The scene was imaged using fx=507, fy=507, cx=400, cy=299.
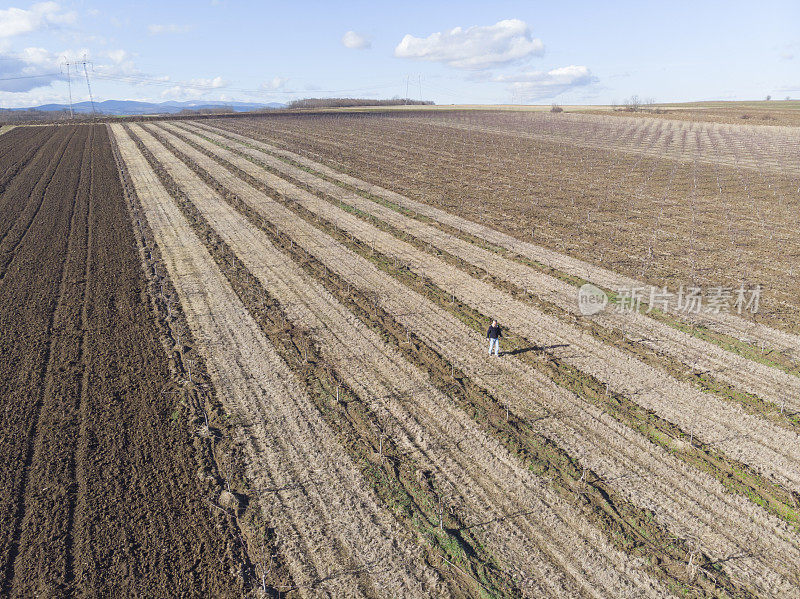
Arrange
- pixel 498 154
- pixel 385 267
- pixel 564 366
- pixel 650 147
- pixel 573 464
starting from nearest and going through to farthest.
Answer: pixel 573 464 < pixel 564 366 < pixel 385 267 < pixel 498 154 < pixel 650 147

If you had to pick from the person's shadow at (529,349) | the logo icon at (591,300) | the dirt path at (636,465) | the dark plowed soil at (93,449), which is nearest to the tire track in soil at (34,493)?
the dark plowed soil at (93,449)

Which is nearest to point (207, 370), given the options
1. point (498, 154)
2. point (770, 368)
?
point (770, 368)

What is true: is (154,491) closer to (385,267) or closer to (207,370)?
(207,370)

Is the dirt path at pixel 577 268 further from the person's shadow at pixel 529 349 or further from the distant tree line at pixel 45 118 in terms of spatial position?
the distant tree line at pixel 45 118

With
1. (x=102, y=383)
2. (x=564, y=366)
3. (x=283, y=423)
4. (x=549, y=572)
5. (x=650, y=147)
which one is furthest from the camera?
(x=650, y=147)

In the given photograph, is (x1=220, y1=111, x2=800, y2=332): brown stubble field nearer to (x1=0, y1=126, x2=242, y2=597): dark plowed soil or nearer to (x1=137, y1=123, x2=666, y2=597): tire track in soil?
(x1=137, y1=123, x2=666, y2=597): tire track in soil

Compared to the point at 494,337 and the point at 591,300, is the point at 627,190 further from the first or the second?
the point at 494,337

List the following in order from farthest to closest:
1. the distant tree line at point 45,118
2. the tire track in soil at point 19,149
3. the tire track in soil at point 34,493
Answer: the distant tree line at point 45,118, the tire track in soil at point 19,149, the tire track in soil at point 34,493
